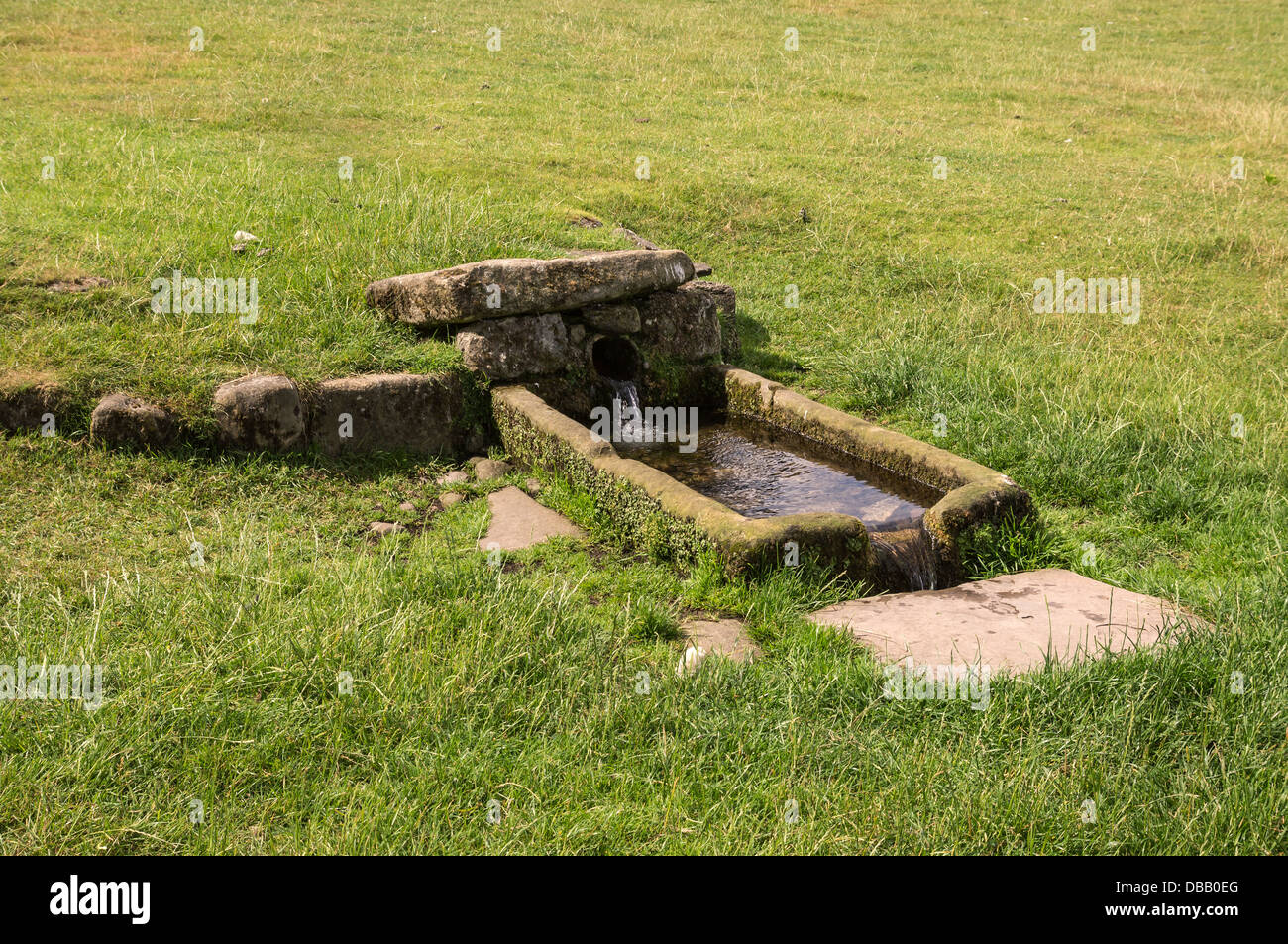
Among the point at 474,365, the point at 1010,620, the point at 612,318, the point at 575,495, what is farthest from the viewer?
the point at 612,318

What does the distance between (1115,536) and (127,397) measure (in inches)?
218

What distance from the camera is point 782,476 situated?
662 cm

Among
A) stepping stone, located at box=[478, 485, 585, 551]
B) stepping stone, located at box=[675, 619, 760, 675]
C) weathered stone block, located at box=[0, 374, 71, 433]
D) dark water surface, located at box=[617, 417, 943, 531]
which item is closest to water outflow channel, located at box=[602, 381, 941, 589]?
dark water surface, located at box=[617, 417, 943, 531]

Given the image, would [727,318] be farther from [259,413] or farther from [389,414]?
[259,413]

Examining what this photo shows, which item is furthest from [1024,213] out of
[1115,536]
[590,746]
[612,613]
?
[590,746]

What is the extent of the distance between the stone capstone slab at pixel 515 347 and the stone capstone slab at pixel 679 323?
786 mm

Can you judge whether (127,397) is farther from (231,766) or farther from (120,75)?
(120,75)

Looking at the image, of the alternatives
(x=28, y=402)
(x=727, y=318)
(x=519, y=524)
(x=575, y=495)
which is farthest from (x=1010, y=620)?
(x=28, y=402)

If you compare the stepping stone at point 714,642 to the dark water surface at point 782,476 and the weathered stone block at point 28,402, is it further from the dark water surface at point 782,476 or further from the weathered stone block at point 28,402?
the weathered stone block at point 28,402

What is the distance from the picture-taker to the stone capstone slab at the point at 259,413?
20.2 feet

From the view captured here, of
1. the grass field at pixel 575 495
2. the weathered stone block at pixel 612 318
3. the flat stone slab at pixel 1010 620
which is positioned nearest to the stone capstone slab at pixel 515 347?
the grass field at pixel 575 495

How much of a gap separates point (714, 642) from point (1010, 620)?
1371 mm

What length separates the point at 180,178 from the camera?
345 inches

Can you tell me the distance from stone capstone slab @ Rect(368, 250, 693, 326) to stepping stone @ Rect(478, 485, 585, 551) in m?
1.46
